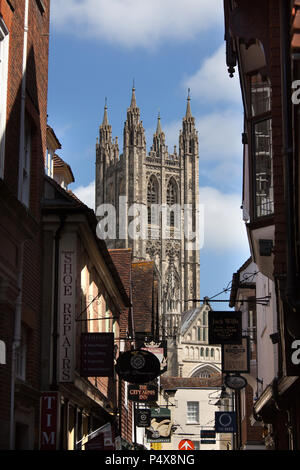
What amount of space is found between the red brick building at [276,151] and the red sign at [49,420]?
3803 mm

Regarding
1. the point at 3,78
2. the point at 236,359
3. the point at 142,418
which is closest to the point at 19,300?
the point at 3,78

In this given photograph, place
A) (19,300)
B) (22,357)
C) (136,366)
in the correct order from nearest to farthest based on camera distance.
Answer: (19,300) < (22,357) < (136,366)

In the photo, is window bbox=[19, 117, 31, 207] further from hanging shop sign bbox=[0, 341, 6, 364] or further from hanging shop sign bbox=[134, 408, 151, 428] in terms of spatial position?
hanging shop sign bbox=[134, 408, 151, 428]

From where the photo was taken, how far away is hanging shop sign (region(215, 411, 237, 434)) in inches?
1182

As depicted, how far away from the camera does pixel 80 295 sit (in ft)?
55.7

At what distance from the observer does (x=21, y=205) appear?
920cm

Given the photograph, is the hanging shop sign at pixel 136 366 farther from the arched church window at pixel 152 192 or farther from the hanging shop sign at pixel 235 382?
the arched church window at pixel 152 192

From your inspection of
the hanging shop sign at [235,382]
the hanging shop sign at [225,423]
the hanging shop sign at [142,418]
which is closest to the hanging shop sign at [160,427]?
the hanging shop sign at [142,418]

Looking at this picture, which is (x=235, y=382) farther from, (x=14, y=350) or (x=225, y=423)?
(x=14, y=350)

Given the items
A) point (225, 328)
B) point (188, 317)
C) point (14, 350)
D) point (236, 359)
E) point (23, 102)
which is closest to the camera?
point (14, 350)

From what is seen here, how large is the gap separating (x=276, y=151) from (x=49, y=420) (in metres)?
5.75

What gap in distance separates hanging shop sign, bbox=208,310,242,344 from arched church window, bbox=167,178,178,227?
97.6 metres
